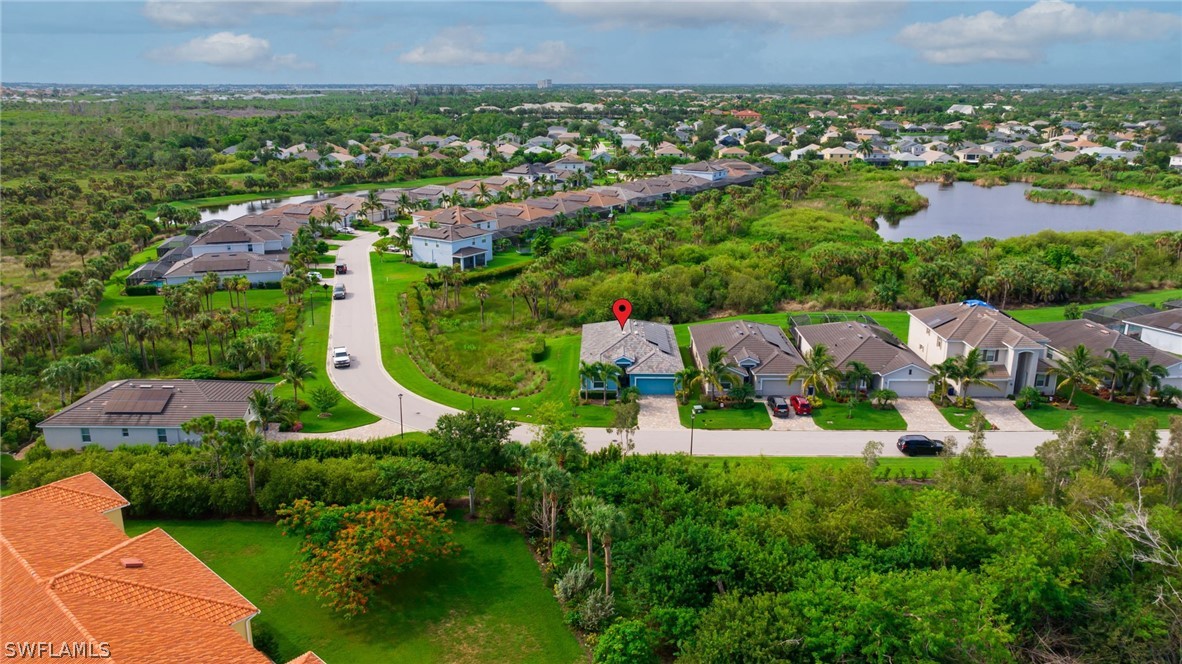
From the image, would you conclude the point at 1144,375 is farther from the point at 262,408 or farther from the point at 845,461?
the point at 262,408

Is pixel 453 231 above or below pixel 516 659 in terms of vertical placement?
above

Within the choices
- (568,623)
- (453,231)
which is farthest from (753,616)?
(453,231)

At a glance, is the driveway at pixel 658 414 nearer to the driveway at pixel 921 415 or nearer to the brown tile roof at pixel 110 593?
the driveway at pixel 921 415

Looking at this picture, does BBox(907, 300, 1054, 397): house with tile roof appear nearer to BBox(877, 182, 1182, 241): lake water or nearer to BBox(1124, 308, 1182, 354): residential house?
BBox(1124, 308, 1182, 354): residential house

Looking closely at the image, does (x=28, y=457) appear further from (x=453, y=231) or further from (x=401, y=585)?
(x=453, y=231)

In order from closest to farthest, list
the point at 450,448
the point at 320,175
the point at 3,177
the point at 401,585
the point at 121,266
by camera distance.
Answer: the point at 401,585, the point at 450,448, the point at 121,266, the point at 3,177, the point at 320,175

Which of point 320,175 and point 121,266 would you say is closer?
point 121,266

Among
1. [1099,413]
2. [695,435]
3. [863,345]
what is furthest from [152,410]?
[1099,413]
